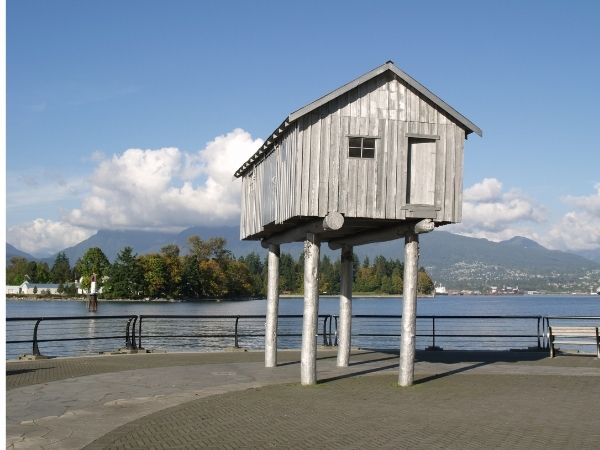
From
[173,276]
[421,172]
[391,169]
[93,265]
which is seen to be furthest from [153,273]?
[391,169]

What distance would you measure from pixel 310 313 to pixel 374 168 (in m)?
3.41

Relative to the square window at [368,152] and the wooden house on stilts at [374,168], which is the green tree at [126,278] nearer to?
the wooden house on stilts at [374,168]

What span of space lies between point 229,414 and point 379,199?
19.5 ft

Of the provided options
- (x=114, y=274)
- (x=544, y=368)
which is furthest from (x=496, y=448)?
(x=114, y=274)

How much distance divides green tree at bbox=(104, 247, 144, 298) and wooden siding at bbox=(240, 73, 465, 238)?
414ft

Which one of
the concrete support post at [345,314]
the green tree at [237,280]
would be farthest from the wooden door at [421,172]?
the green tree at [237,280]

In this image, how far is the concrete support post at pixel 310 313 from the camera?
16.3m

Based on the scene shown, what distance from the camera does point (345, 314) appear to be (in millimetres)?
19641

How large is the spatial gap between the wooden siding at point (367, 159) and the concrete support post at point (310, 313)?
942 mm

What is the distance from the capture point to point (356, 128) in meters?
16.5

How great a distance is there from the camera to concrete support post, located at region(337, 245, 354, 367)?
1948 centimetres

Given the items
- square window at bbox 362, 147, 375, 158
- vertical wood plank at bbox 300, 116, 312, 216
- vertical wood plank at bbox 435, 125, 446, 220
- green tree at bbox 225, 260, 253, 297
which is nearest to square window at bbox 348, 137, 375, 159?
square window at bbox 362, 147, 375, 158

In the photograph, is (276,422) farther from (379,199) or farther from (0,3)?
(0,3)

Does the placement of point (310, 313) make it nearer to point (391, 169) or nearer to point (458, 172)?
point (391, 169)
